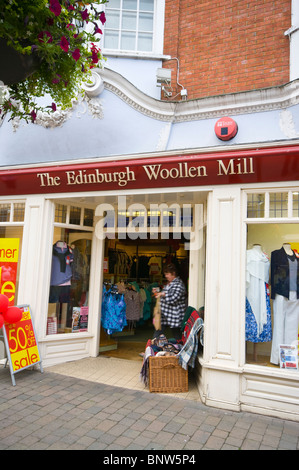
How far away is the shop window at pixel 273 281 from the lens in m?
4.71

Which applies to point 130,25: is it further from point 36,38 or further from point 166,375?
point 166,375

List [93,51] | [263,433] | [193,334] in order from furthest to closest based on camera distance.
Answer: [193,334] < [263,433] < [93,51]

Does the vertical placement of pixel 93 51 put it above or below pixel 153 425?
above

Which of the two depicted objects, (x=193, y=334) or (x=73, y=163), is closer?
(x=193, y=334)

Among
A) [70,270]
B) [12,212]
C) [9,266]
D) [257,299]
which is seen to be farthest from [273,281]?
[12,212]

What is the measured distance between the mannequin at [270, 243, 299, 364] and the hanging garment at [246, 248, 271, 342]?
12cm

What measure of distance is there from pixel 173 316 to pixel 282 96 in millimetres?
3981

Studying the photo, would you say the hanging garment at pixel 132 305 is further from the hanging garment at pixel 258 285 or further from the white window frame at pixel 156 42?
the white window frame at pixel 156 42

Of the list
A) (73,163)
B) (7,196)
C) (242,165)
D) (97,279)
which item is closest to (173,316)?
(97,279)

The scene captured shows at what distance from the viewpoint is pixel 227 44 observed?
19.1 feet

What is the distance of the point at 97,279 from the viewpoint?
6.77 meters

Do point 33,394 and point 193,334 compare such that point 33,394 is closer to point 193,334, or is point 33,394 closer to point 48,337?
point 48,337

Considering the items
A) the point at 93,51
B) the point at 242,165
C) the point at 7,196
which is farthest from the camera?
the point at 7,196

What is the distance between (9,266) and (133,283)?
3079 millimetres
